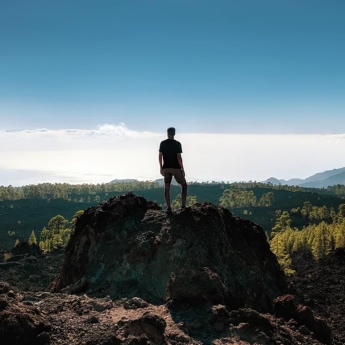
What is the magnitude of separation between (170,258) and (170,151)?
3491mm

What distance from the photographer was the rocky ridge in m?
8.81

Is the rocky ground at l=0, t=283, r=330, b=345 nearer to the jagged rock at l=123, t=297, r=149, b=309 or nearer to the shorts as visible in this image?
the jagged rock at l=123, t=297, r=149, b=309

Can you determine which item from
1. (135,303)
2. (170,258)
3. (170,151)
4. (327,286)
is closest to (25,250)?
(327,286)

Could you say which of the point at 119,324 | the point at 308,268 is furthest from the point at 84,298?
the point at 308,268

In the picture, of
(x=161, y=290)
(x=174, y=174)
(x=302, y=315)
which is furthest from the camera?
(x=174, y=174)

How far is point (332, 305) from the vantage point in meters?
31.8

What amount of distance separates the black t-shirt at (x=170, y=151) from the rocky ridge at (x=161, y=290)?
166 centimetres

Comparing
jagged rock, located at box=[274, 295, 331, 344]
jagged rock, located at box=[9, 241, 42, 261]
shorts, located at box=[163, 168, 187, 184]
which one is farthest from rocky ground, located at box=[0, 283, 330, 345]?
jagged rock, located at box=[9, 241, 42, 261]

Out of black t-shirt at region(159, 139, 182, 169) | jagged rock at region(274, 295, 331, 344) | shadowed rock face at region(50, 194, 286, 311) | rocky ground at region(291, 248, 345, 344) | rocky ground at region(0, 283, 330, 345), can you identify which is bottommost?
rocky ground at region(291, 248, 345, 344)

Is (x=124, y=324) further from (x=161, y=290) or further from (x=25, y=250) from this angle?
(x=25, y=250)

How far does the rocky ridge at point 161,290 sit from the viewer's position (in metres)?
8.81

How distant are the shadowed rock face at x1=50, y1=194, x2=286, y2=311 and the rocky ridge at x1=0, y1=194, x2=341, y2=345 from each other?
0.04 metres

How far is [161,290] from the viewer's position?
11789 millimetres

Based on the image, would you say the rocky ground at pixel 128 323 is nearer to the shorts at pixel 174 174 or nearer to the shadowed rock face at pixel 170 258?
the shadowed rock face at pixel 170 258
